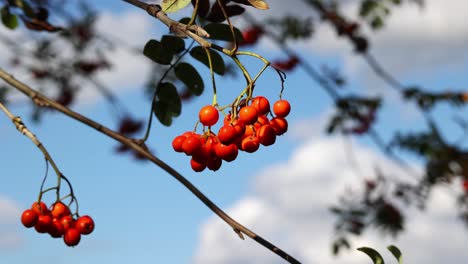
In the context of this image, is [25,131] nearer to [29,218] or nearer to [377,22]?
[29,218]

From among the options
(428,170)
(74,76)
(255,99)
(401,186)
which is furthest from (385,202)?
(255,99)

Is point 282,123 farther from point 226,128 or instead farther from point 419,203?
point 419,203

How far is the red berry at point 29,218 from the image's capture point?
1867 millimetres

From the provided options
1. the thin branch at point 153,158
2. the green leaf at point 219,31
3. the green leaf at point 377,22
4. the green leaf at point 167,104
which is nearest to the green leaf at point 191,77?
the green leaf at point 167,104

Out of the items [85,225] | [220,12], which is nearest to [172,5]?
[220,12]

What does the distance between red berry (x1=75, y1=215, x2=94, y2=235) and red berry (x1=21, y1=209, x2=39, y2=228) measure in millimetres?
122

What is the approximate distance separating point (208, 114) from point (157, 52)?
1.19ft

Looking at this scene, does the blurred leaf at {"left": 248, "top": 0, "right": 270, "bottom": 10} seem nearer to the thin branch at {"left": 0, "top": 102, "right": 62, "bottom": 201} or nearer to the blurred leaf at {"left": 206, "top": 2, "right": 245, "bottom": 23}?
the blurred leaf at {"left": 206, "top": 2, "right": 245, "bottom": 23}

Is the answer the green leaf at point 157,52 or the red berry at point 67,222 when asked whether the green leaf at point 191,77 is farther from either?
the red berry at point 67,222

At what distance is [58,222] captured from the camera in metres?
1.96

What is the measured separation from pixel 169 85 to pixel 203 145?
58 centimetres

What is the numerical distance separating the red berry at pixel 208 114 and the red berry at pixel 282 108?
137 mm

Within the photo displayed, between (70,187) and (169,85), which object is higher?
(169,85)

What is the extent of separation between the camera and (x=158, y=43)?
5.74ft
